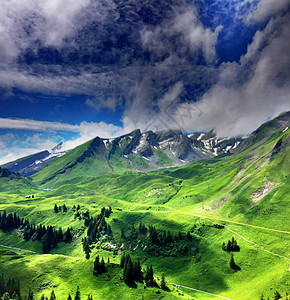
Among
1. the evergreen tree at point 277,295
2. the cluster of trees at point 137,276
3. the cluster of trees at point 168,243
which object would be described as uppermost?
the cluster of trees at point 168,243

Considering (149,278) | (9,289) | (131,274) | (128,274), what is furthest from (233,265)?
(9,289)

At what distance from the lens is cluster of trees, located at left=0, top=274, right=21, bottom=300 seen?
307ft

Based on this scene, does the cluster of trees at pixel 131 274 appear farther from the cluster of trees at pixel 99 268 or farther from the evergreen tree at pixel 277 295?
the evergreen tree at pixel 277 295

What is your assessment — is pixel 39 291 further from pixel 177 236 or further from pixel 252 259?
pixel 252 259

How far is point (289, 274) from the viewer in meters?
104

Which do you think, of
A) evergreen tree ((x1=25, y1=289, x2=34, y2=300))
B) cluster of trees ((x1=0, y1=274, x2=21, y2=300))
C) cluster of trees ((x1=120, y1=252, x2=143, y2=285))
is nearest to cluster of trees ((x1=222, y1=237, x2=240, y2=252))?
cluster of trees ((x1=120, y1=252, x2=143, y2=285))

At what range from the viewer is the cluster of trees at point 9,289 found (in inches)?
3688

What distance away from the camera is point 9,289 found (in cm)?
10125

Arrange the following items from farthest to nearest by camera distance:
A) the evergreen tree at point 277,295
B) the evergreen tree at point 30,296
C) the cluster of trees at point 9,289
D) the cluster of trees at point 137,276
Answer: the cluster of trees at point 137,276 < the cluster of trees at point 9,289 < the evergreen tree at point 30,296 < the evergreen tree at point 277,295

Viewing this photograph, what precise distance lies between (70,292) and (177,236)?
4038 inches

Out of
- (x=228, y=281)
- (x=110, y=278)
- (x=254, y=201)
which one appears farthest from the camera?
(x=254, y=201)

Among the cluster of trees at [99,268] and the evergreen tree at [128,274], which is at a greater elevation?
the cluster of trees at [99,268]

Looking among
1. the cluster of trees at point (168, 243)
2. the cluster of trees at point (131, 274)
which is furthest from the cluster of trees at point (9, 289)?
the cluster of trees at point (168, 243)

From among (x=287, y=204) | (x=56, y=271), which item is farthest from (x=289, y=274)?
(x=56, y=271)
